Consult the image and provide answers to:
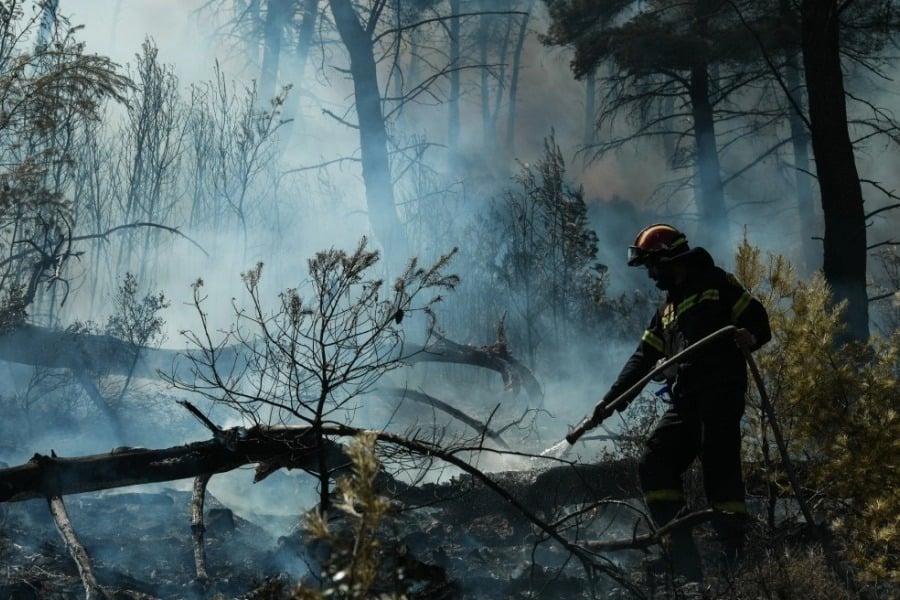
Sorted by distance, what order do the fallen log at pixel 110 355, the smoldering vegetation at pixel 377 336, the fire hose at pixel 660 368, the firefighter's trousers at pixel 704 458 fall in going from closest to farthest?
1. the fire hose at pixel 660 368
2. the smoldering vegetation at pixel 377 336
3. the firefighter's trousers at pixel 704 458
4. the fallen log at pixel 110 355

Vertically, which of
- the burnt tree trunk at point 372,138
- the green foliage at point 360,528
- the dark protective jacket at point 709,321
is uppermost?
the burnt tree trunk at point 372,138

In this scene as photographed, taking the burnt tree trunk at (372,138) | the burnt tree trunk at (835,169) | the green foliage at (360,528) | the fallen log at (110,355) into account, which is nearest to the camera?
the green foliage at (360,528)

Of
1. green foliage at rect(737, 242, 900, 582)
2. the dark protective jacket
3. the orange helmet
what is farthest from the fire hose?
green foliage at rect(737, 242, 900, 582)

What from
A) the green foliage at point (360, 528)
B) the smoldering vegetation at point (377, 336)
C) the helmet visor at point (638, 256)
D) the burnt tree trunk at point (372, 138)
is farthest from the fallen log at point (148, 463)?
the burnt tree trunk at point (372, 138)

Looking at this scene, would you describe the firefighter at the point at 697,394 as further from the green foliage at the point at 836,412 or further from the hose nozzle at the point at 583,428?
the green foliage at the point at 836,412

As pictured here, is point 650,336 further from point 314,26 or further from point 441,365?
point 314,26

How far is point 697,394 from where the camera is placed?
4488 mm

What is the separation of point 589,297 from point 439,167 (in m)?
11.0

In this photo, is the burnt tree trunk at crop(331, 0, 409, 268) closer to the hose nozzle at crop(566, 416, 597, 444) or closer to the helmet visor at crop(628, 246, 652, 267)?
the helmet visor at crop(628, 246, 652, 267)

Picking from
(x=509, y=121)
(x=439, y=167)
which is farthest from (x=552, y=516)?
(x=509, y=121)

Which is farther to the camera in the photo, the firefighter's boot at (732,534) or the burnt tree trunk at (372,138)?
the burnt tree trunk at (372,138)

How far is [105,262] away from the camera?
16484 millimetres

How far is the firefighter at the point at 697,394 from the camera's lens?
436 centimetres

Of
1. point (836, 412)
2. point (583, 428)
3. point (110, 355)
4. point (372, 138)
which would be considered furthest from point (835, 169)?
point (372, 138)
